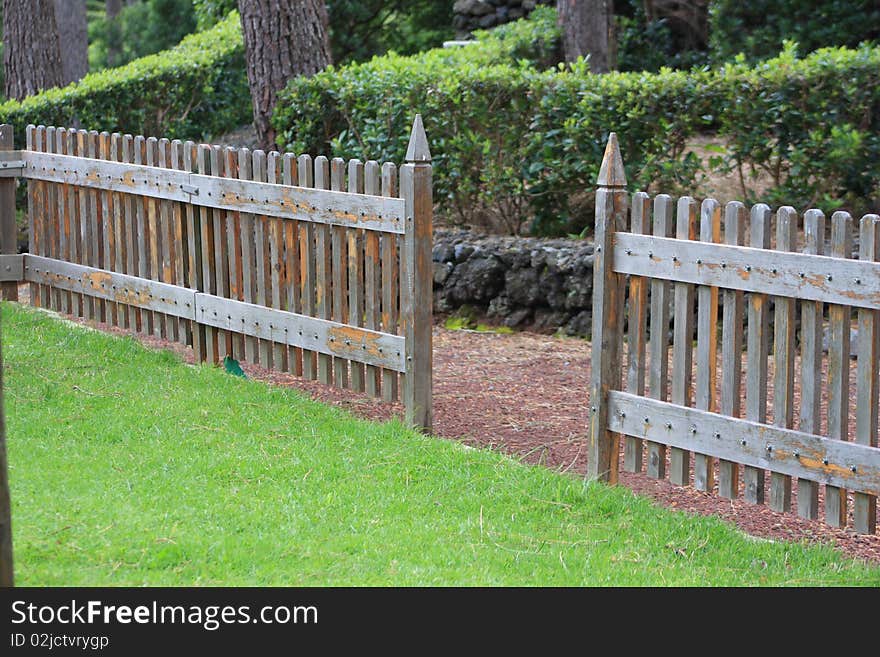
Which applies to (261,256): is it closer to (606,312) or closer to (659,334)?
(606,312)

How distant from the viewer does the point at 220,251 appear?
24.0ft

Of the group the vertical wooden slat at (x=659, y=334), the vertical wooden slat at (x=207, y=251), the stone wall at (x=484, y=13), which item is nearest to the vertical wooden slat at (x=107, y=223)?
the vertical wooden slat at (x=207, y=251)

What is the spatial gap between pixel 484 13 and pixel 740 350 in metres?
12.4

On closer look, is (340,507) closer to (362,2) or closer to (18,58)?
(18,58)

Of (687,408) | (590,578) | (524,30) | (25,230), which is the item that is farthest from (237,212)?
(524,30)

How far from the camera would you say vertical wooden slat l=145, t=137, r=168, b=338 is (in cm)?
770

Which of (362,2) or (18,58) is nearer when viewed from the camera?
(18,58)

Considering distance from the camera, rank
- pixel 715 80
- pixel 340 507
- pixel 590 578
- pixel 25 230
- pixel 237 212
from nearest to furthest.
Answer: pixel 590 578
pixel 340 507
pixel 237 212
pixel 715 80
pixel 25 230

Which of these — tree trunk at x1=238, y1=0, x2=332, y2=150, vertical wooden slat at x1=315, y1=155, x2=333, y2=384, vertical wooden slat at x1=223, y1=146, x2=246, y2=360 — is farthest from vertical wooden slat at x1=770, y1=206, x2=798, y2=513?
tree trunk at x1=238, y1=0, x2=332, y2=150

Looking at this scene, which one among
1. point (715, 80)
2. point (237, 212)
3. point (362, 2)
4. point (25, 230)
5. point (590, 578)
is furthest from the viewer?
point (362, 2)

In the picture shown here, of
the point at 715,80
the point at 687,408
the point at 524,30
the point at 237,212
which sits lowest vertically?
the point at 687,408

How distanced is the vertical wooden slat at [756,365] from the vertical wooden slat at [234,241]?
3.40 m
